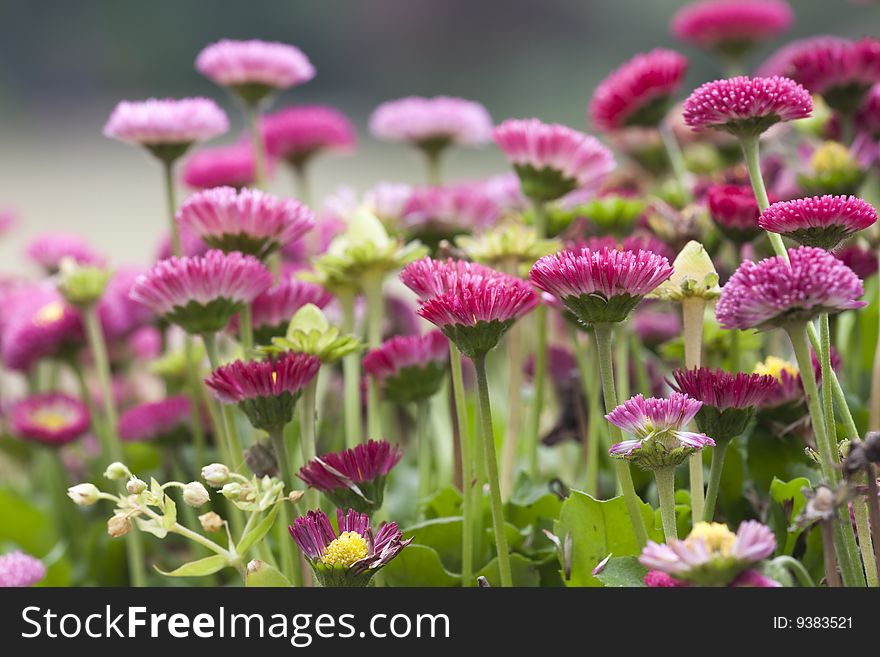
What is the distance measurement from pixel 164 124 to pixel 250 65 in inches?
2.9

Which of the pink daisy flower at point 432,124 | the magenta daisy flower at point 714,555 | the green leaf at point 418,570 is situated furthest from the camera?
the pink daisy flower at point 432,124

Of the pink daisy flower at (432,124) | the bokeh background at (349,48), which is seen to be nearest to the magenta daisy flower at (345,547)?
the pink daisy flower at (432,124)

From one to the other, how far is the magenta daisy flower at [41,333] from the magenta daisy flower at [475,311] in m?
0.31

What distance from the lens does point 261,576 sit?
308 millimetres

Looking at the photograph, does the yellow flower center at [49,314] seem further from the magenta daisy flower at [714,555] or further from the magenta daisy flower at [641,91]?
the magenta daisy flower at [714,555]

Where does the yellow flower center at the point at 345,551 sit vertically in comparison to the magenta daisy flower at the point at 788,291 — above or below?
below

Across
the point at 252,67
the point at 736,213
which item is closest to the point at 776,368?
the point at 736,213

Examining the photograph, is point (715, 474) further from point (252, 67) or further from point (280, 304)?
point (252, 67)

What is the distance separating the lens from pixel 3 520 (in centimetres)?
55

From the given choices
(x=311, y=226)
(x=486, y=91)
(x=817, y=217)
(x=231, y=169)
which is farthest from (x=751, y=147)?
(x=486, y=91)

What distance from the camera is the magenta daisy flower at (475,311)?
289 mm

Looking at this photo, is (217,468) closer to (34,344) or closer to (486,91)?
(34,344)

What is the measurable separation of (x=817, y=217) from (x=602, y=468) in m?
0.21

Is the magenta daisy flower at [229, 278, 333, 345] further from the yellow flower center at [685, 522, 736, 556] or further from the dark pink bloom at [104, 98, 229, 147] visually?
the yellow flower center at [685, 522, 736, 556]
